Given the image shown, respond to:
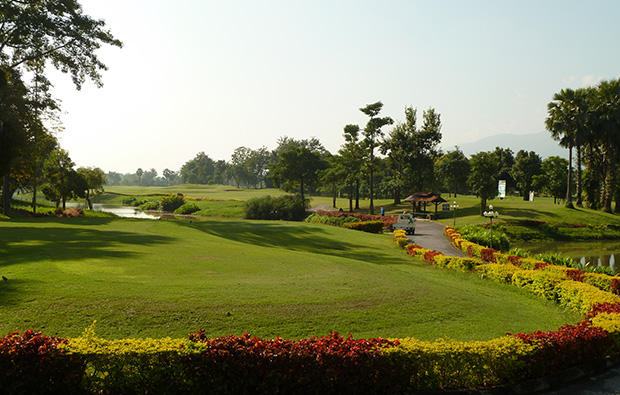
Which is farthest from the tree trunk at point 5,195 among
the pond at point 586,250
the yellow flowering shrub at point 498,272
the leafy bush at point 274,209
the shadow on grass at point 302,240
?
the pond at point 586,250

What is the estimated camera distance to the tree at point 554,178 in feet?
240

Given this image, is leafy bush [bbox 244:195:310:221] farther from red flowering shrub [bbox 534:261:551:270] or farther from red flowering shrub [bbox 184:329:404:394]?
red flowering shrub [bbox 184:329:404:394]

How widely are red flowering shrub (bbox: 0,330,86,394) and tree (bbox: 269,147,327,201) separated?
2601 inches

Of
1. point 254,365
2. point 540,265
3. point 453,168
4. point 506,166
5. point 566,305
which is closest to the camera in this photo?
point 254,365

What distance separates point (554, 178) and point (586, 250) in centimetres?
4157

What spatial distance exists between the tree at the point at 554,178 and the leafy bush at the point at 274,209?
4584 centimetres

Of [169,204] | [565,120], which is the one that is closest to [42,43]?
[169,204]

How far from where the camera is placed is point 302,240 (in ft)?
106

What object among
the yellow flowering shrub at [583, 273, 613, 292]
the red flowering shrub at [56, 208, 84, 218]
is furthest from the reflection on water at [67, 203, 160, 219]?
the yellow flowering shrub at [583, 273, 613, 292]

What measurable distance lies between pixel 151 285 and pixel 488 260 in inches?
829

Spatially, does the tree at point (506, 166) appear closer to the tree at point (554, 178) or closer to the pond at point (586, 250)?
the tree at point (554, 178)

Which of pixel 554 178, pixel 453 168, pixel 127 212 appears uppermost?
pixel 453 168

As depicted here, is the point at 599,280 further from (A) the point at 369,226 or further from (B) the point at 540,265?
(A) the point at 369,226

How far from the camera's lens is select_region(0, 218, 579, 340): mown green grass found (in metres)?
9.49
